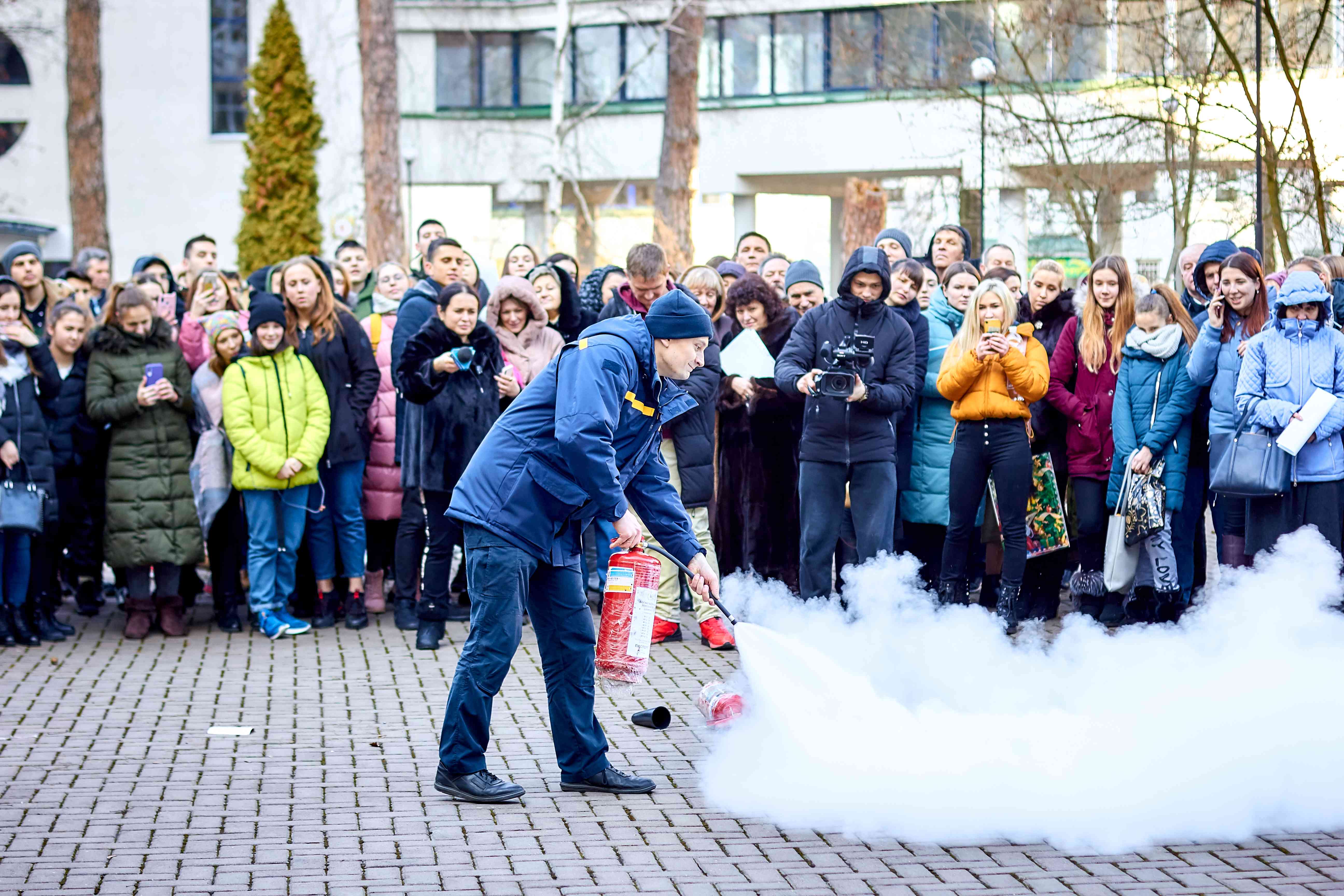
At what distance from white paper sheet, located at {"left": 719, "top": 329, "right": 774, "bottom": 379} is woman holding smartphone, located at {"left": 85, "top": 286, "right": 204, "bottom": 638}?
3.47 metres

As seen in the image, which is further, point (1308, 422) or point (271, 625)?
point (271, 625)

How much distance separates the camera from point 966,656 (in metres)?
7.33

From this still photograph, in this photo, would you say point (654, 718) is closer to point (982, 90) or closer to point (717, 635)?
point (717, 635)

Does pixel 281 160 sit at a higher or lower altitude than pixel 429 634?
higher

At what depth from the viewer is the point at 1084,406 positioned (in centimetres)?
973

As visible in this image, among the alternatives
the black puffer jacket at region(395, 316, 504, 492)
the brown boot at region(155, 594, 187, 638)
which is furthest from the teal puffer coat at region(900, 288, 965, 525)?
the brown boot at region(155, 594, 187, 638)

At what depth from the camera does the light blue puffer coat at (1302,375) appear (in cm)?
828

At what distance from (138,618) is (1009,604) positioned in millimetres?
5526

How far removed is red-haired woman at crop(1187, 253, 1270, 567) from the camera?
8.86 m

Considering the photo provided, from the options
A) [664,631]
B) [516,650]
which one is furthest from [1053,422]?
[516,650]

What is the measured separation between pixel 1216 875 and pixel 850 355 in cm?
415

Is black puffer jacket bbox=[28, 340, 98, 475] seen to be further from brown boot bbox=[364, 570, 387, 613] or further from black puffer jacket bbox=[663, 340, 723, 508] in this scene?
black puffer jacket bbox=[663, 340, 723, 508]

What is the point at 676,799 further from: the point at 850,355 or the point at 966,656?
the point at 850,355

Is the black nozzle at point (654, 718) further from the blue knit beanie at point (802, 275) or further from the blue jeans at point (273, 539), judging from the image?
the blue knit beanie at point (802, 275)
